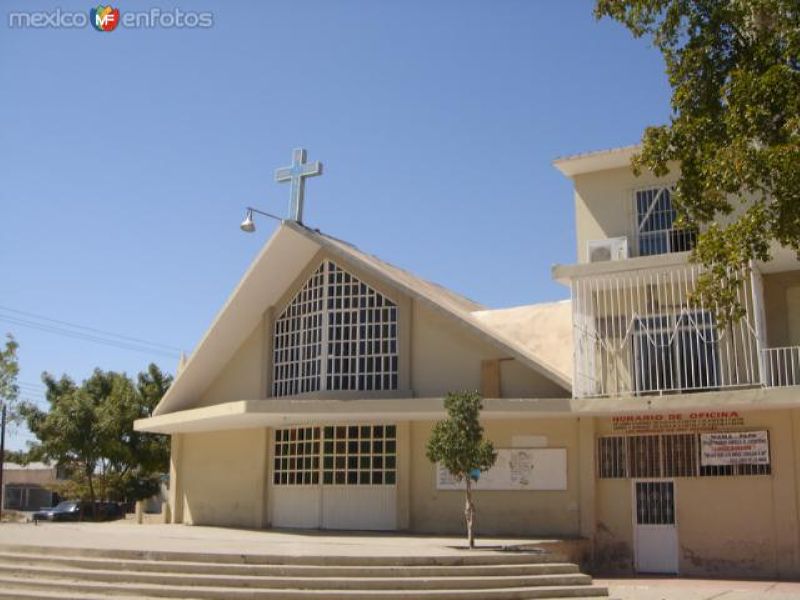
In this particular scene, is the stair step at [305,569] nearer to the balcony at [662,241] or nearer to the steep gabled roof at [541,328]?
the steep gabled roof at [541,328]

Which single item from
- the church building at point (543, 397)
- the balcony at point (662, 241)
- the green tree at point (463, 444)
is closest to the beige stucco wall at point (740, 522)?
the church building at point (543, 397)

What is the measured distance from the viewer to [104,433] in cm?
3178

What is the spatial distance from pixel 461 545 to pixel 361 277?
7.14 m

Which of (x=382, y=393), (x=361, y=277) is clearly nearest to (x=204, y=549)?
(x=382, y=393)

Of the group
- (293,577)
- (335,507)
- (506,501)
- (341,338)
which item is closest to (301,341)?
(341,338)

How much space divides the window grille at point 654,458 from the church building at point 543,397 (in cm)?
4

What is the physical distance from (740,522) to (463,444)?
18.3 feet

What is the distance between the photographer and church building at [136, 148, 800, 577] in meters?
16.1

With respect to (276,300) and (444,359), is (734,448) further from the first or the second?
(276,300)

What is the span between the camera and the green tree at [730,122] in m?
10.6

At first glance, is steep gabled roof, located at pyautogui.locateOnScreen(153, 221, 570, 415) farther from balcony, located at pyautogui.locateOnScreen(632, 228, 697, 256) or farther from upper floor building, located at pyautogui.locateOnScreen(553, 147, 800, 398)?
balcony, located at pyautogui.locateOnScreen(632, 228, 697, 256)

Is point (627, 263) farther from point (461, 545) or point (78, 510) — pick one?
point (78, 510)

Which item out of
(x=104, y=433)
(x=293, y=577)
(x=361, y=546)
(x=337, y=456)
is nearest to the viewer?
(x=293, y=577)

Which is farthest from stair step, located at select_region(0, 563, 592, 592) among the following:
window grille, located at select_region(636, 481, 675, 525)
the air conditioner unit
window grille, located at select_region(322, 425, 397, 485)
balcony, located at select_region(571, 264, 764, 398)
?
the air conditioner unit
